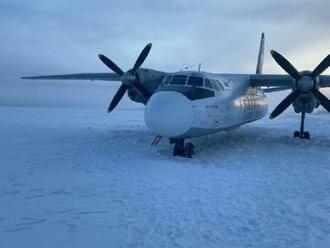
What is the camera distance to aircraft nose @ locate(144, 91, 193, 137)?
1298 centimetres

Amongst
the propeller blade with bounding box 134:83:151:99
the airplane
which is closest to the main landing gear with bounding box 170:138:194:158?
the airplane

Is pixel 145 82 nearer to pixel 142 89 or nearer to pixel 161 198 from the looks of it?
pixel 142 89

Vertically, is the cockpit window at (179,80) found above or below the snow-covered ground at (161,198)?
above

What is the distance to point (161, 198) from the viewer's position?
834 centimetres

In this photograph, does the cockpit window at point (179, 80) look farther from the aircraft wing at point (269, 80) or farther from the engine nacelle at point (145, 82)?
the aircraft wing at point (269, 80)

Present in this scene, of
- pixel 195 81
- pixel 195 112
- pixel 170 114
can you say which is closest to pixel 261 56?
pixel 195 81

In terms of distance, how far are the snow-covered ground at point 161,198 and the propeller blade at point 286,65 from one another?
14.4ft

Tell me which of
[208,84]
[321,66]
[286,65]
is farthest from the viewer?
[286,65]

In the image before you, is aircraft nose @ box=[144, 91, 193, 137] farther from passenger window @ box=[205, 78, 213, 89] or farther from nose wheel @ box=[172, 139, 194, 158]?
passenger window @ box=[205, 78, 213, 89]

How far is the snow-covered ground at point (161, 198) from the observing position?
20.3 feet

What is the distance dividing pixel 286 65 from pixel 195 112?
6.76m

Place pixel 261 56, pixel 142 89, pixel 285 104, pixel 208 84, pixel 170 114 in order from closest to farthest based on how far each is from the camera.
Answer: pixel 170 114
pixel 208 84
pixel 285 104
pixel 142 89
pixel 261 56

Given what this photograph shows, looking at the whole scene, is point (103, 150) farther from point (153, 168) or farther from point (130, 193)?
point (130, 193)

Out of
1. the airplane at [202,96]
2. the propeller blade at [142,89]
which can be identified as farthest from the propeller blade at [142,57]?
the propeller blade at [142,89]
